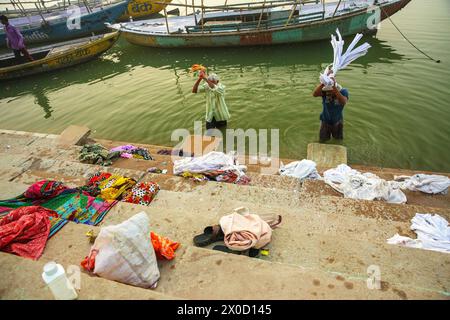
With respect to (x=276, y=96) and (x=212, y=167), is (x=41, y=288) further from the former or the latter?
(x=276, y=96)

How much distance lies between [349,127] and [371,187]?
368 centimetres

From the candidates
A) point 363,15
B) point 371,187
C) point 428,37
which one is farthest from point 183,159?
point 428,37

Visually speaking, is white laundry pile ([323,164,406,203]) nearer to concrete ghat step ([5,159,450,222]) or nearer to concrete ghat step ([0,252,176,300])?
concrete ghat step ([5,159,450,222])

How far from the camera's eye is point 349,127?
25.1ft

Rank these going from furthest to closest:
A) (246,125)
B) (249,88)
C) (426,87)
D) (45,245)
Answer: (249,88), (426,87), (246,125), (45,245)

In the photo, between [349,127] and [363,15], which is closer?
[349,127]

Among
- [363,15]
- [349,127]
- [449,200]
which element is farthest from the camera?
[363,15]

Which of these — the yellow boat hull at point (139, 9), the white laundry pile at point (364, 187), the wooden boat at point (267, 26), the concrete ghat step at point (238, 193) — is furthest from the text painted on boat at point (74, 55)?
the white laundry pile at point (364, 187)

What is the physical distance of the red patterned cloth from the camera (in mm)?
3078

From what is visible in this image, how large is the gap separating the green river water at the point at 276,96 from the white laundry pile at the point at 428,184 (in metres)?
1.90

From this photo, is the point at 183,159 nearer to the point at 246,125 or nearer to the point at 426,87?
the point at 246,125

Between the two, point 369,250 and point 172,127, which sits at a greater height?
point 369,250

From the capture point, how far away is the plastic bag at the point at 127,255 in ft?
8.43
